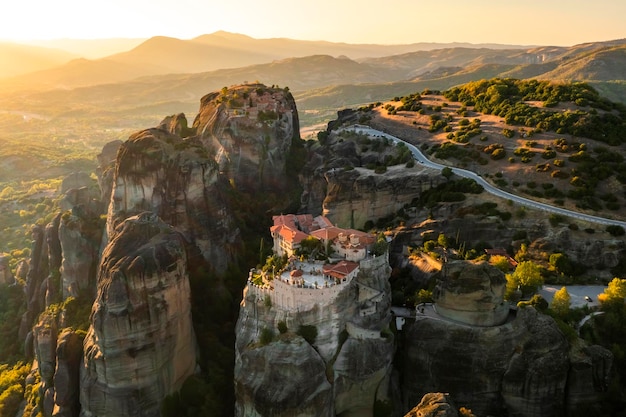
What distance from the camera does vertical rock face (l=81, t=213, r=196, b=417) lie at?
4131cm

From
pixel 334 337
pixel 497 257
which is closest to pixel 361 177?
pixel 497 257

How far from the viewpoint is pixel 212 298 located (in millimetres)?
53531

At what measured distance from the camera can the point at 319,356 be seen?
131ft

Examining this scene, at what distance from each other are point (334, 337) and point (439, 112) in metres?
73.9

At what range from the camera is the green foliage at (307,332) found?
130 ft

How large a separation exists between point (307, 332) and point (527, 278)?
24565mm

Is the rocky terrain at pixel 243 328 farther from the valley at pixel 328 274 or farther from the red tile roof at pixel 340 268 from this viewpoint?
the red tile roof at pixel 340 268

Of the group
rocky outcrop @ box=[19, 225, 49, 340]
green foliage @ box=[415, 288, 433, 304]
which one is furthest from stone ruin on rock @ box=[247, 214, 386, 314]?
rocky outcrop @ box=[19, 225, 49, 340]

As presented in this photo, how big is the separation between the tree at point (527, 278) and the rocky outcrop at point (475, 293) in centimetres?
674

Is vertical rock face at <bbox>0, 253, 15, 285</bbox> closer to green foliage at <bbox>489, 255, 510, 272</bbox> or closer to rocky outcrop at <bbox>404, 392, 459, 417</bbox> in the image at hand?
green foliage at <bbox>489, 255, 510, 272</bbox>

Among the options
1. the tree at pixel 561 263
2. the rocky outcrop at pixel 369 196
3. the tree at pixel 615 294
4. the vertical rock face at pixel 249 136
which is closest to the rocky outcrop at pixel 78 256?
the vertical rock face at pixel 249 136

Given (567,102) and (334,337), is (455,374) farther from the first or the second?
(567,102)

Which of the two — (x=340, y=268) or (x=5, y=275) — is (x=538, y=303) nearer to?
(x=340, y=268)

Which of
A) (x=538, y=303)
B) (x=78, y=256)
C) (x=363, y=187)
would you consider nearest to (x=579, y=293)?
(x=538, y=303)
